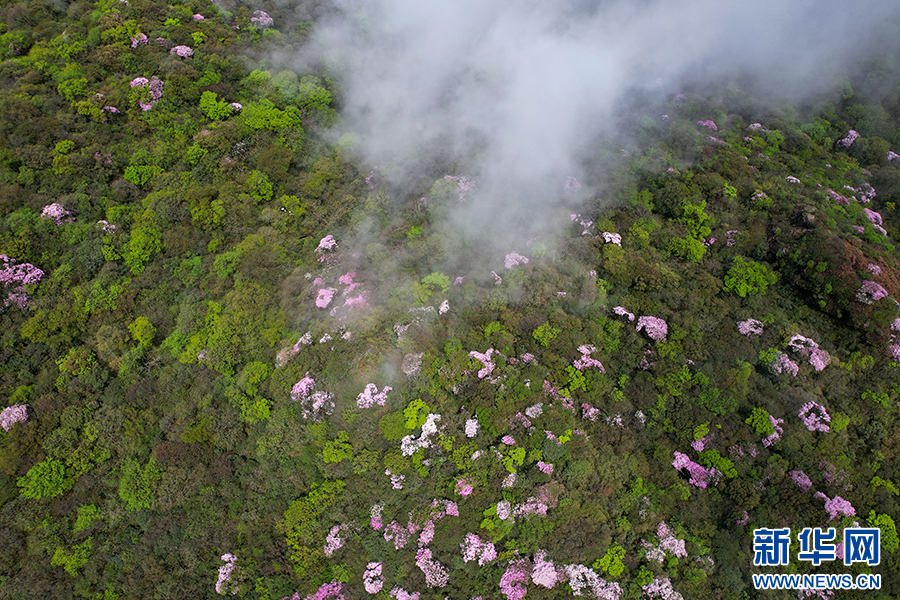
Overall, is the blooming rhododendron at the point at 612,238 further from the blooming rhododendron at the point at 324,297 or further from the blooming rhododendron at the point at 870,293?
the blooming rhododendron at the point at 324,297

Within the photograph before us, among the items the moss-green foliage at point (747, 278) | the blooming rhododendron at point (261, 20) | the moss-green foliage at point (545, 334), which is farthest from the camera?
the blooming rhododendron at point (261, 20)

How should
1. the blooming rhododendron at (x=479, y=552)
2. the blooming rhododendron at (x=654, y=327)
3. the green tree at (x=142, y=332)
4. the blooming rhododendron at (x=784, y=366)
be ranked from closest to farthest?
the blooming rhododendron at (x=479, y=552) → the blooming rhododendron at (x=784, y=366) → the blooming rhododendron at (x=654, y=327) → the green tree at (x=142, y=332)

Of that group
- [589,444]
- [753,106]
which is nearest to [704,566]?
[589,444]

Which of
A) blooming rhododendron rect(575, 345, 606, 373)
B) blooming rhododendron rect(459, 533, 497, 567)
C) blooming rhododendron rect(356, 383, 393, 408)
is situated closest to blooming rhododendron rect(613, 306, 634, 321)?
blooming rhododendron rect(575, 345, 606, 373)

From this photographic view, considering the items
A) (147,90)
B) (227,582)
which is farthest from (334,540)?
(147,90)

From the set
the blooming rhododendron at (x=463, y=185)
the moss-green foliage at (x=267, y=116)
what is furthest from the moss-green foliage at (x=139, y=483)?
the moss-green foliage at (x=267, y=116)

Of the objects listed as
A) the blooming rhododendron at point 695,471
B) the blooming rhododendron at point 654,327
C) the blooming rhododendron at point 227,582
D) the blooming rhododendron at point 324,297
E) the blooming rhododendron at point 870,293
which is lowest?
the blooming rhododendron at point 227,582

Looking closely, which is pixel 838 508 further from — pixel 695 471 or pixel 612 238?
pixel 612 238
